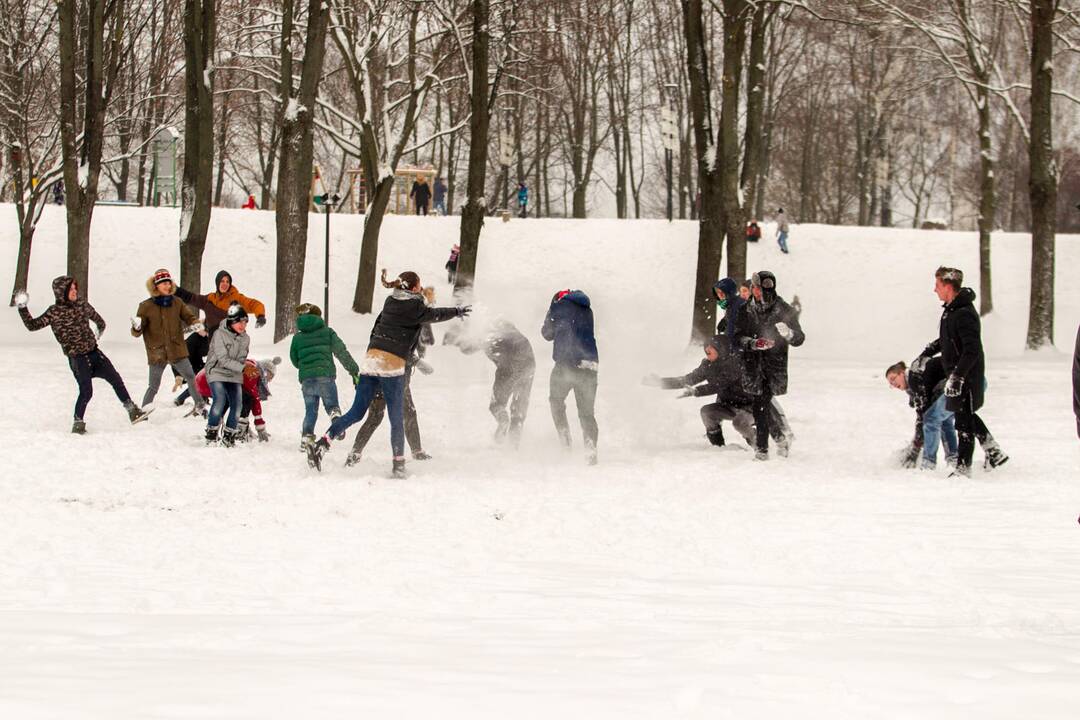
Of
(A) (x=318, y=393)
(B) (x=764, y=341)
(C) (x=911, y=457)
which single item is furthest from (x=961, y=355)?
(A) (x=318, y=393)

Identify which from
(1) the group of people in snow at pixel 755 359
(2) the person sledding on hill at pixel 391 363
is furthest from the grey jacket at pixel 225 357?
(1) the group of people in snow at pixel 755 359

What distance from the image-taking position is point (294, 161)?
810 inches

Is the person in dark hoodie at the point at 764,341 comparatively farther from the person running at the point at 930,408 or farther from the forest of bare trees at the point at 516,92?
the forest of bare trees at the point at 516,92

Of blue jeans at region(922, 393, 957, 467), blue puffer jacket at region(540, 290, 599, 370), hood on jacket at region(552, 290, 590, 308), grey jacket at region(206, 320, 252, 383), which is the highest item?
hood on jacket at region(552, 290, 590, 308)

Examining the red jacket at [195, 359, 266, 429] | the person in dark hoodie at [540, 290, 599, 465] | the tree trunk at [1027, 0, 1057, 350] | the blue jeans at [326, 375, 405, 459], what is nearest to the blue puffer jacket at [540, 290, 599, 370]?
the person in dark hoodie at [540, 290, 599, 465]

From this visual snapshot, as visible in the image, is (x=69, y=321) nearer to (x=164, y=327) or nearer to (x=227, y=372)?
(x=164, y=327)

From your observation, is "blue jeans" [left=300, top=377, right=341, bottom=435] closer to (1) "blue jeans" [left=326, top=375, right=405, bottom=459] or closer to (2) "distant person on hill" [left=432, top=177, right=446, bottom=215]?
(1) "blue jeans" [left=326, top=375, right=405, bottom=459]

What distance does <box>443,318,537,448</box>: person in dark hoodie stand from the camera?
41.9ft

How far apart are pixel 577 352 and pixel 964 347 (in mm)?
3487

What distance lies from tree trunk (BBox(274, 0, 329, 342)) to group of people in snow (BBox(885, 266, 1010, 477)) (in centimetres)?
1214

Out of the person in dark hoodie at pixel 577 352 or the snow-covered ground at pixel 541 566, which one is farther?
the person in dark hoodie at pixel 577 352

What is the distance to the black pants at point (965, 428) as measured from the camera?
33.7ft

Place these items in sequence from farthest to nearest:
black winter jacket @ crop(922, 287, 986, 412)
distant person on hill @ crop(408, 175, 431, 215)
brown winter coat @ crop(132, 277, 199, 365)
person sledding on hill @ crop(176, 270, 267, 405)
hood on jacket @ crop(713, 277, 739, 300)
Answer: distant person on hill @ crop(408, 175, 431, 215), person sledding on hill @ crop(176, 270, 267, 405), brown winter coat @ crop(132, 277, 199, 365), hood on jacket @ crop(713, 277, 739, 300), black winter jacket @ crop(922, 287, 986, 412)

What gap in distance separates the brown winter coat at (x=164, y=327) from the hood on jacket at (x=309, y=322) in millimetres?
2099
